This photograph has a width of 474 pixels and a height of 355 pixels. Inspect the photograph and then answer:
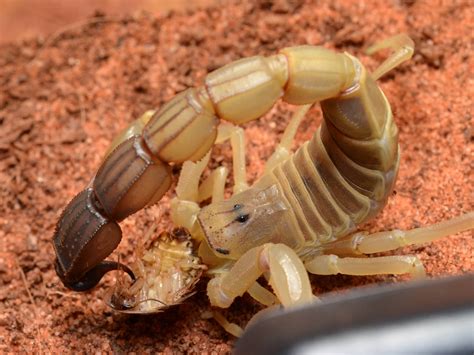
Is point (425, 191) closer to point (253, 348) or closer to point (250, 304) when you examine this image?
point (250, 304)

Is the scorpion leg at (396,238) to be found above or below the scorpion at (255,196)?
below

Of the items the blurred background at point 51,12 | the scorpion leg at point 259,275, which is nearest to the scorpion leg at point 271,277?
the scorpion leg at point 259,275

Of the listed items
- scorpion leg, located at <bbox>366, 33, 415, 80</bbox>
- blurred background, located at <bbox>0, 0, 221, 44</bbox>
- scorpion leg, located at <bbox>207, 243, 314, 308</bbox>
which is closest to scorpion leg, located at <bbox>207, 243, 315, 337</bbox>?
scorpion leg, located at <bbox>207, 243, 314, 308</bbox>

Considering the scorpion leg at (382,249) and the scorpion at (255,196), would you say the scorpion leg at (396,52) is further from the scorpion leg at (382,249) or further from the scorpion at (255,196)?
the scorpion leg at (382,249)

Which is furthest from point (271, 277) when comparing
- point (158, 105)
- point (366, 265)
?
point (158, 105)

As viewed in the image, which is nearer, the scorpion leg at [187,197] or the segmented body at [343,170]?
the segmented body at [343,170]
